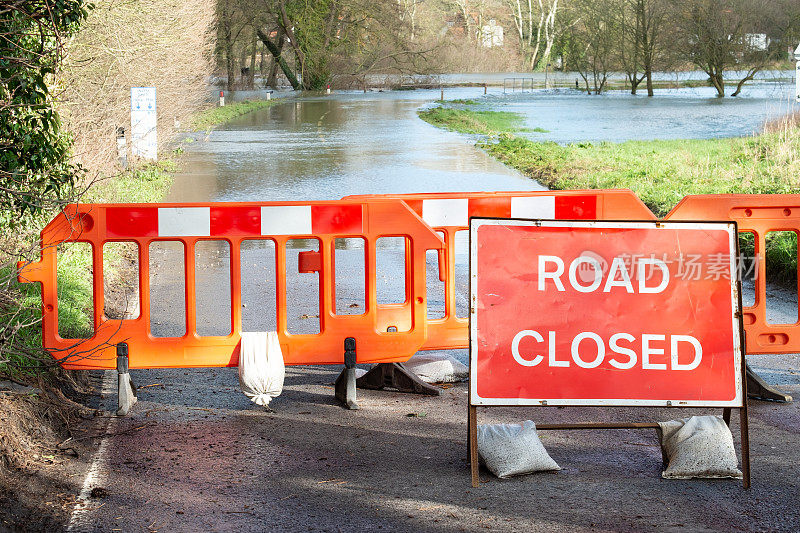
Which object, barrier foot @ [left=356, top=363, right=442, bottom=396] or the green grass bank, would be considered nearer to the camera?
the green grass bank

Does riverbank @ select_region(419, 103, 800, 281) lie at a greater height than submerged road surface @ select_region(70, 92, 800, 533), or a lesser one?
greater

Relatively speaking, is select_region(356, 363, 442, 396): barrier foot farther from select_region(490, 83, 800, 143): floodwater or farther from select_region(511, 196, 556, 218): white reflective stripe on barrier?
select_region(490, 83, 800, 143): floodwater

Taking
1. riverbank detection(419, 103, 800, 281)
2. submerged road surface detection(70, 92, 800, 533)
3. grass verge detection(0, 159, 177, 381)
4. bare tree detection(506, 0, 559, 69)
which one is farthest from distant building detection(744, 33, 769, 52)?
bare tree detection(506, 0, 559, 69)

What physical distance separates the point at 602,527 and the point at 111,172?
1169 cm

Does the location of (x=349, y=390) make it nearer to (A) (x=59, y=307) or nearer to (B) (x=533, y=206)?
(B) (x=533, y=206)

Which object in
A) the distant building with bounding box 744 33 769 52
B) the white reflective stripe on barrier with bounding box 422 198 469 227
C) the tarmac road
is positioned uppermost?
the distant building with bounding box 744 33 769 52

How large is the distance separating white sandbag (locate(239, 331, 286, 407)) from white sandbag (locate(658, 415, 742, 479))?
8.02 ft

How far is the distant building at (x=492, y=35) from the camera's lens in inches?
4503

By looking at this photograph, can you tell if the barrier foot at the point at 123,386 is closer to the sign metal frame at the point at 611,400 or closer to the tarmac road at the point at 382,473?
the tarmac road at the point at 382,473

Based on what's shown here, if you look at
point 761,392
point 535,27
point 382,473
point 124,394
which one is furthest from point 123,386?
point 535,27

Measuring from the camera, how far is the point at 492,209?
24.1ft

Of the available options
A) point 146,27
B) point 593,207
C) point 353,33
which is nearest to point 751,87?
point 353,33

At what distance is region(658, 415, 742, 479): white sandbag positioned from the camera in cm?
535

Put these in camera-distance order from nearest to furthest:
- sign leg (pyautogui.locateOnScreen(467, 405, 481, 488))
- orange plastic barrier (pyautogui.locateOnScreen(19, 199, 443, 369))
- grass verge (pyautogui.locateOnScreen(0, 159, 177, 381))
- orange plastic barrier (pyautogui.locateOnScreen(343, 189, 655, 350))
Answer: sign leg (pyautogui.locateOnScreen(467, 405, 481, 488)) → grass verge (pyautogui.locateOnScreen(0, 159, 177, 381)) → orange plastic barrier (pyautogui.locateOnScreen(19, 199, 443, 369)) → orange plastic barrier (pyautogui.locateOnScreen(343, 189, 655, 350))
